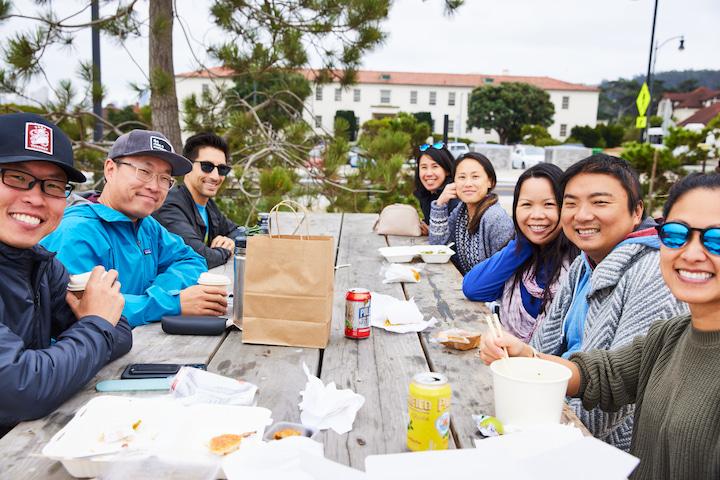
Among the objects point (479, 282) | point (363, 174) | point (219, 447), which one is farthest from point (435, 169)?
point (219, 447)

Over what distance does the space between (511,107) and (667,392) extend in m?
48.5

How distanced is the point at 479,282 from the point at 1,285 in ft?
6.13

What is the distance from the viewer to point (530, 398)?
4.24 feet

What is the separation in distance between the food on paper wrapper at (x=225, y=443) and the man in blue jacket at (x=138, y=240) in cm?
98

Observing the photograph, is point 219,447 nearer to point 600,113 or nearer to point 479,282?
point 479,282

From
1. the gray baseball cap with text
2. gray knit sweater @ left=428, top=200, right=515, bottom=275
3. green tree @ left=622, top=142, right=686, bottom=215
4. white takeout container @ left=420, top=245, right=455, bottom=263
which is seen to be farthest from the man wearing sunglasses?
green tree @ left=622, top=142, right=686, bottom=215

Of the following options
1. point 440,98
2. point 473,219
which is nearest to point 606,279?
point 473,219

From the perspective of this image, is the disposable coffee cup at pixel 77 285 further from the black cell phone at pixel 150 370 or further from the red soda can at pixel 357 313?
the red soda can at pixel 357 313

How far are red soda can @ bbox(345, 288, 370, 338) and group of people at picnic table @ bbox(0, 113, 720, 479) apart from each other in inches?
19.2

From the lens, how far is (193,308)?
2.17 metres

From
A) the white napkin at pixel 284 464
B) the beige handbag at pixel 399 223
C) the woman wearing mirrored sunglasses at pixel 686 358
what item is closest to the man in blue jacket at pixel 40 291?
the white napkin at pixel 284 464

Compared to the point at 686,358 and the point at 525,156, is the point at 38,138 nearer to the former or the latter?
the point at 686,358

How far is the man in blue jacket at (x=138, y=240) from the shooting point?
7.13 feet

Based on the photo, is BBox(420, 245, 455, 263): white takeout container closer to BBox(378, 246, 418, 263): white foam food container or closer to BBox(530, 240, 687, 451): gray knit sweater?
BBox(378, 246, 418, 263): white foam food container
